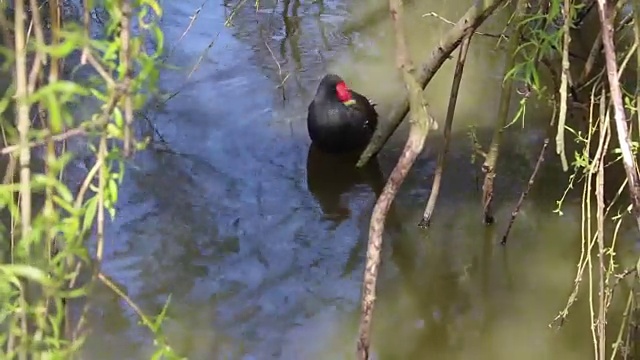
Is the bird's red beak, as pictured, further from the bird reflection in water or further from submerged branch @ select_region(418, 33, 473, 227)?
submerged branch @ select_region(418, 33, 473, 227)

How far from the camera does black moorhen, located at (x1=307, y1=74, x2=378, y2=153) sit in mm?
2463

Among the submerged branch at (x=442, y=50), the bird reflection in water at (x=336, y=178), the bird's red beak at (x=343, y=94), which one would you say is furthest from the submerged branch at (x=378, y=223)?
the bird's red beak at (x=343, y=94)

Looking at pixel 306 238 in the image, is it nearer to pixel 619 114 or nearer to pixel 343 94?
pixel 343 94

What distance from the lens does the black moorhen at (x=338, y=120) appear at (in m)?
2.46

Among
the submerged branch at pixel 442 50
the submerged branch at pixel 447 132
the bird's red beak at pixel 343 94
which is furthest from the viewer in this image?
the bird's red beak at pixel 343 94

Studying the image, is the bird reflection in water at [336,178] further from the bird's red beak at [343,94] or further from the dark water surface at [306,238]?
the bird's red beak at [343,94]

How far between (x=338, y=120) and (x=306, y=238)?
1.32 ft

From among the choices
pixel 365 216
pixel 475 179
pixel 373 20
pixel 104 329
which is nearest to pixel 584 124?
pixel 475 179

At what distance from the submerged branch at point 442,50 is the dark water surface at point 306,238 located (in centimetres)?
12

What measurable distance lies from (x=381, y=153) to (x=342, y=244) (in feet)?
1.37

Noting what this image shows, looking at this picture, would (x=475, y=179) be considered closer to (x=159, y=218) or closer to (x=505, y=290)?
(x=505, y=290)

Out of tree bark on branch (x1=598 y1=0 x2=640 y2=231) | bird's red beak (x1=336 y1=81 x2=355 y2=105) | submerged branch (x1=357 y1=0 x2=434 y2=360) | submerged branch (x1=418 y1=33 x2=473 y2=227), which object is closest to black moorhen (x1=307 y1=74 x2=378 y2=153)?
bird's red beak (x1=336 y1=81 x2=355 y2=105)

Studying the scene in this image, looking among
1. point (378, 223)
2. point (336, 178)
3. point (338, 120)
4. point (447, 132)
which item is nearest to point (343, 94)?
point (338, 120)

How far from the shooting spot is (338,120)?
246cm
